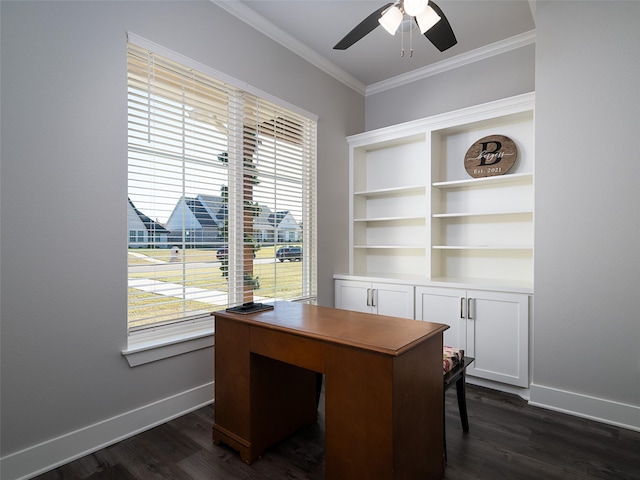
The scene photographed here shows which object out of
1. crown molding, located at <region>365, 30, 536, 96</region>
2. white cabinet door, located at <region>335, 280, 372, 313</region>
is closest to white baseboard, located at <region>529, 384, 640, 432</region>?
white cabinet door, located at <region>335, 280, 372, 313</region>

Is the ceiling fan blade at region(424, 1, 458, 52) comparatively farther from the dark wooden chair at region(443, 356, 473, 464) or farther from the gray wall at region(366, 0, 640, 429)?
the dark wooden chair at region(443, 356, 473, 464)

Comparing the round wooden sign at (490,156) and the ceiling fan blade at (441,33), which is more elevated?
the ceiling fan blade at (441,33)

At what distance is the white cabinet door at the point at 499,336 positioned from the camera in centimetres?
264

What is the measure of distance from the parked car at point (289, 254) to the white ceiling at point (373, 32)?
188 cm

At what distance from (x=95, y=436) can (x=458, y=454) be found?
205 cm

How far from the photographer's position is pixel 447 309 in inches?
A: 118

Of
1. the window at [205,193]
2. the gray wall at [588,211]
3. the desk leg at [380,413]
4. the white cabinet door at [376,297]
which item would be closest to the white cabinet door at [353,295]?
the white cabinet door at [376,297]

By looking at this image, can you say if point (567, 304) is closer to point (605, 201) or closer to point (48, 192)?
point (605, 201)

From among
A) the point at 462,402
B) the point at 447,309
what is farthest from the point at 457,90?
the point at 462,402

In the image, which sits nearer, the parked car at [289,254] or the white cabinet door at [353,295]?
the parked car at [289,254]

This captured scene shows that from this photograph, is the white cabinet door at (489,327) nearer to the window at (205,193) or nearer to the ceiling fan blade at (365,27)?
the window at (205,193)

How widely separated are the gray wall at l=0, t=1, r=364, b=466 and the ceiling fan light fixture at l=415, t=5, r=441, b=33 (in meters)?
1.60

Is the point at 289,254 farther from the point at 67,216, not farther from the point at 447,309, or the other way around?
the point at 67,216

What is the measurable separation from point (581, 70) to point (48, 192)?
3.38m
